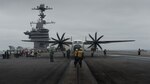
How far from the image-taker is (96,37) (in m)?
63.0

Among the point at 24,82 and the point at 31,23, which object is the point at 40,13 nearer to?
the point at 31,23

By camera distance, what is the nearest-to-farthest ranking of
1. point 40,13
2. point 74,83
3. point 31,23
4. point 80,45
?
1. point 74,83
2. point 80,45
3. point 40,13
4. point 31,23

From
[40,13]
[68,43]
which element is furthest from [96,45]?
[40,13]

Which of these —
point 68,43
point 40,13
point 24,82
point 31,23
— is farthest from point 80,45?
point 31,23

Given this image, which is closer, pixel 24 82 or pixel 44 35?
pixel 24 82

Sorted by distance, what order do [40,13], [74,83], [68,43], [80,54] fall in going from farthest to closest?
[40,13] < [68,43] < [80,54] < [74,83]

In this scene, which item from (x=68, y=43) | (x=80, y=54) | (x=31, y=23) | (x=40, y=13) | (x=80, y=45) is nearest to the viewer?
(x=80, y=54)

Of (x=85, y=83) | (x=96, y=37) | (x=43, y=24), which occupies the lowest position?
(x=85, y=83)

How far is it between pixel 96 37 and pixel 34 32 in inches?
3583

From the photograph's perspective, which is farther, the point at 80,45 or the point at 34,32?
the point at 34,32

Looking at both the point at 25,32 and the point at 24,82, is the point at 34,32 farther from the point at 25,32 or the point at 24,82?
the point at 24,82

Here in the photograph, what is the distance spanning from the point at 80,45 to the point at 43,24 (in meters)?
105

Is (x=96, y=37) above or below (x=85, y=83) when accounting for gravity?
above

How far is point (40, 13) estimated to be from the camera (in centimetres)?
14788
